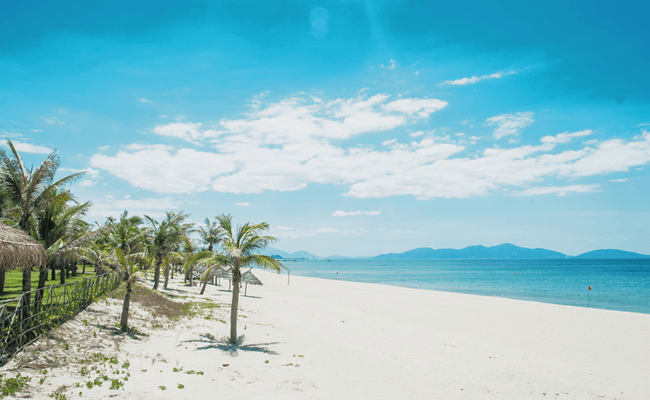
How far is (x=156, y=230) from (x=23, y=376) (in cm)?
2555

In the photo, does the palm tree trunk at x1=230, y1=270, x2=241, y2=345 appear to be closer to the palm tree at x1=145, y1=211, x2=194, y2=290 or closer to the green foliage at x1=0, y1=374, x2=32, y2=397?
the green foliage at x1=0, y1=374, x2=32, y2=397

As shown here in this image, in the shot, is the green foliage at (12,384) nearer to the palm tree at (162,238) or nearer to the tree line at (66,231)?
the tree line at (66,231)

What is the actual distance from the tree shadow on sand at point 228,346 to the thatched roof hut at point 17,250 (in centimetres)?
648

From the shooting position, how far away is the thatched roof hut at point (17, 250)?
10.3 metres

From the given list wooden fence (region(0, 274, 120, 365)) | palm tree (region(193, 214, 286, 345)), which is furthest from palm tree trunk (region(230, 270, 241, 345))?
wooden fence (region(0, 274, 120, 365))

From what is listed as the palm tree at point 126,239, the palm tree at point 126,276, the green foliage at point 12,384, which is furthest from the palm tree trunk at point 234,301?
the palm tree at point 126,239

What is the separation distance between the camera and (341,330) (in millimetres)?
20109

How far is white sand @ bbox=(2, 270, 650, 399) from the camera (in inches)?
410

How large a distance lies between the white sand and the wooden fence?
52 cm

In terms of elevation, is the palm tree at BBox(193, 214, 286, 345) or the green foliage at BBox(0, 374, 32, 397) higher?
the palm tree at BBox(193, 214, 286, 345)

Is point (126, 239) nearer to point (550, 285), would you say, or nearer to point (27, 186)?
point (27, 186)

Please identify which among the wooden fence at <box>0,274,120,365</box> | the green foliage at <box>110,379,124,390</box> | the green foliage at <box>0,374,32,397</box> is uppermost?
the wooden fence at <box>0,274,120,365</box>

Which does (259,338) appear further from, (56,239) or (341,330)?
(56,239)

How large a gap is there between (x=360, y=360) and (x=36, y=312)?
11.7 m
